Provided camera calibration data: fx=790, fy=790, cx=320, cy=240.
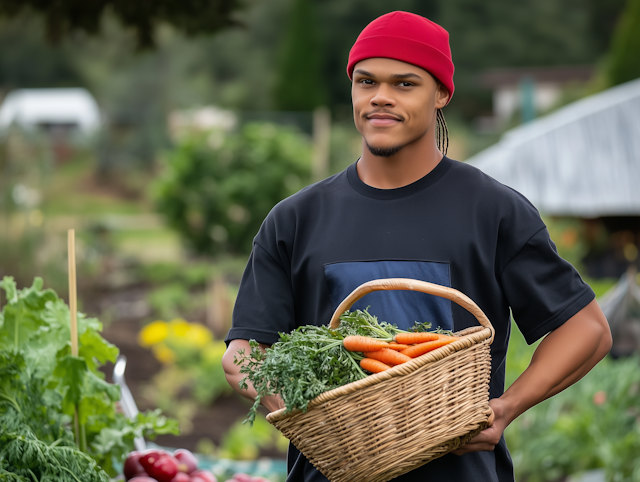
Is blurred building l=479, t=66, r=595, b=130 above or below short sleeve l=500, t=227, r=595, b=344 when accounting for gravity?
above

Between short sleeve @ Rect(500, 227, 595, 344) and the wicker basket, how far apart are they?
194 mm

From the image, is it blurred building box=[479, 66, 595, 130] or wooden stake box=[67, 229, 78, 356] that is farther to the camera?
blurred building box=[479, 66, 595, 130]

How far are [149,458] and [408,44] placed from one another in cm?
154

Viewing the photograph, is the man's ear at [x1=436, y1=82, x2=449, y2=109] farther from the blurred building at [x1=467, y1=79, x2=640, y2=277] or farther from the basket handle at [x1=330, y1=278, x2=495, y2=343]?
the blurred building at [x1=467, y1=79, x2=640, y2=277]

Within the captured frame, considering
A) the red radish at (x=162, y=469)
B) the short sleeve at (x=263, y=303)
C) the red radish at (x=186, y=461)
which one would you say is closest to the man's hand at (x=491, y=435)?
the short sleeve at (x=263, y=303)

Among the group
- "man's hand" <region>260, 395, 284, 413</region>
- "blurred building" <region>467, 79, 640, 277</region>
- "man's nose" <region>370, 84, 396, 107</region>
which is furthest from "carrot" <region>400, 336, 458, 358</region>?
"blurred building" <region>467, 79, 640, 277</region>

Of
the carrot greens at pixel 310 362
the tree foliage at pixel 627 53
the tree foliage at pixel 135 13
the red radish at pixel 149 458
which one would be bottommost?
the red radish at pixel 149 458

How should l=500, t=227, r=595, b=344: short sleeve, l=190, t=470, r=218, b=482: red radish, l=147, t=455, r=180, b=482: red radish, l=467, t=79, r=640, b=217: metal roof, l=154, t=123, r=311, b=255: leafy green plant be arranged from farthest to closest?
l=467, t=79, r=640, b=217: metal roof, l=154, t=123, r=311, b=255: leafy green plant, l=190, t=470, r=218, b=482: red radish, l=147, t=455, r=180, b=482: red radish, l=500, t=227, r=595, b=344: short sleeve

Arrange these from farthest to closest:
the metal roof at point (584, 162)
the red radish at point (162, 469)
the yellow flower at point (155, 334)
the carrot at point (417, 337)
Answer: the metal roof at point (584, 162), the yellow flower at point (155, 334), the red radish at point (162, 469), the carrot at point (417, 337)

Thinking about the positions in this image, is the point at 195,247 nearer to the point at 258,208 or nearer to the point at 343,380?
the point at 258,208

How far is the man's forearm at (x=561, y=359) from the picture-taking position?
1628 mm

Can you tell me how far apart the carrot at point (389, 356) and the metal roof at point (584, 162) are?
7.99m

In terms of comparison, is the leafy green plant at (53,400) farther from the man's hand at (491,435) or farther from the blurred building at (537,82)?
the blurred building at (537,82)

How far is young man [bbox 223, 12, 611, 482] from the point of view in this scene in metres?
1.66
